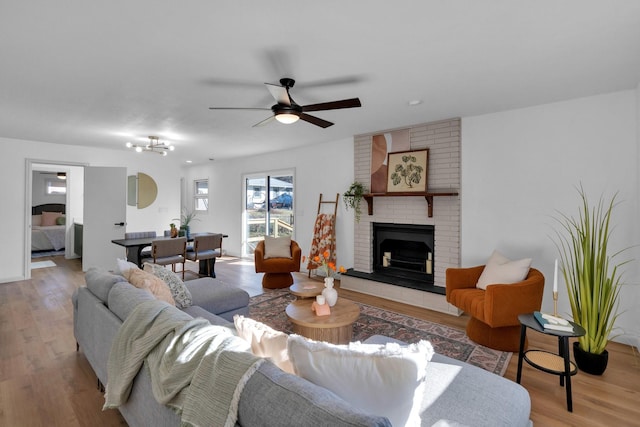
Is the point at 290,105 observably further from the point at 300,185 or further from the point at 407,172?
the point at 300,185

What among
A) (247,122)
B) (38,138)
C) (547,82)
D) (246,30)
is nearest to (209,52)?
(246,30)

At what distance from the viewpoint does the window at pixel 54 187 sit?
8859 millimetres

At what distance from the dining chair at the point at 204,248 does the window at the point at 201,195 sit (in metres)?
3.33

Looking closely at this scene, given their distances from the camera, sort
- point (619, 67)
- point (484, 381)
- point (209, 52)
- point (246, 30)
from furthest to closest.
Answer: point (619, 67), point (209, 52), point (246, 30), point (484, 381)

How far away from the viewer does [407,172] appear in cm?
437

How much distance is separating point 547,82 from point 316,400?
332 centimetres

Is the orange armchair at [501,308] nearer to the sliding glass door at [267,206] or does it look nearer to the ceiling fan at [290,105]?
the ceiling fan at [290,105]

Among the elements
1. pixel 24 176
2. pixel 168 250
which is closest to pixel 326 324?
pixel 168 250

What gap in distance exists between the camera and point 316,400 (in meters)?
0.86

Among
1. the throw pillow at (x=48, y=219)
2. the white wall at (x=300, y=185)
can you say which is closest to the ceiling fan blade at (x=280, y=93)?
the white wall at (x=300, y=185)

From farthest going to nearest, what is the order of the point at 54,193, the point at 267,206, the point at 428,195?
the point at 54,193, the point at 267,206, the point at 428,195

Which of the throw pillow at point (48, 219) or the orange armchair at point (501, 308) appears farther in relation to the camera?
the throw pillow at point (48, 219)

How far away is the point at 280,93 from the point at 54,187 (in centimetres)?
1001

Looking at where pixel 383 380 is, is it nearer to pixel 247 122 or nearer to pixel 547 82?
pixel 547 82
